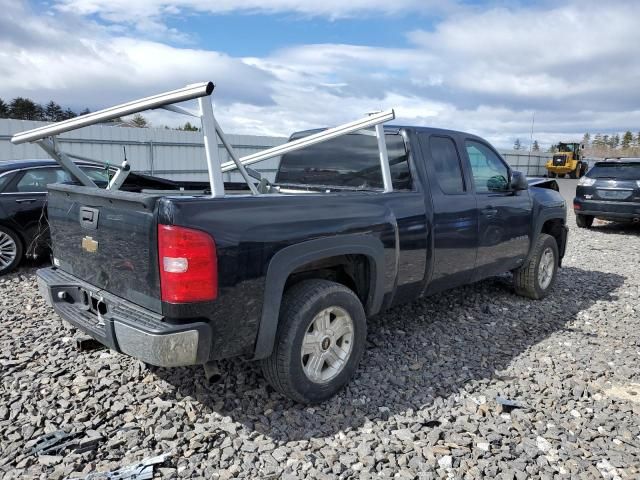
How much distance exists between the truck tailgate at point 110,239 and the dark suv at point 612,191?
1097cm

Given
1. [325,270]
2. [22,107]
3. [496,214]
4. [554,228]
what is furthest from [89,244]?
[22,107]

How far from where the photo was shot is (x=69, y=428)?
114 inches

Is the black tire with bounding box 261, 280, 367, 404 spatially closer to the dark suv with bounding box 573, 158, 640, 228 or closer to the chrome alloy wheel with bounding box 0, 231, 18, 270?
the chrome alloy wheel with bounding box 0, 231, 18, 270

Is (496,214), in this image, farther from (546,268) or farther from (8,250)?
(8,250)

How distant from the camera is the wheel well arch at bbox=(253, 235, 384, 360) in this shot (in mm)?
2824

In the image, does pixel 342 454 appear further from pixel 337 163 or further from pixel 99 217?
pixel 337 163

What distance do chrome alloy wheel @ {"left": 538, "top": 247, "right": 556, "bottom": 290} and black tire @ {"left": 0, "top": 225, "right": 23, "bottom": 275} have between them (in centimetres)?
641

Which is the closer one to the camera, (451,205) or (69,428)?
(69,428)

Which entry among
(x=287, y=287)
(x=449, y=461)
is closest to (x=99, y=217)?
(x=287, y=287)

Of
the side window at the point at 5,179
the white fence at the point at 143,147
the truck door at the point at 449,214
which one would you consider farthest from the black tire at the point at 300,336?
the white fence at the point at 143,147

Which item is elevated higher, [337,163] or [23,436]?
[337,163]

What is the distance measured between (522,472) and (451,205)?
2191 millimetres

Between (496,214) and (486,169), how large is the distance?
50 cm

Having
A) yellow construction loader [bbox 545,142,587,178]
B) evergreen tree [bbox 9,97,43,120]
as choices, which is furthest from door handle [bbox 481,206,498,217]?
→ evergreen tree [bbox 9,97,43,120]
